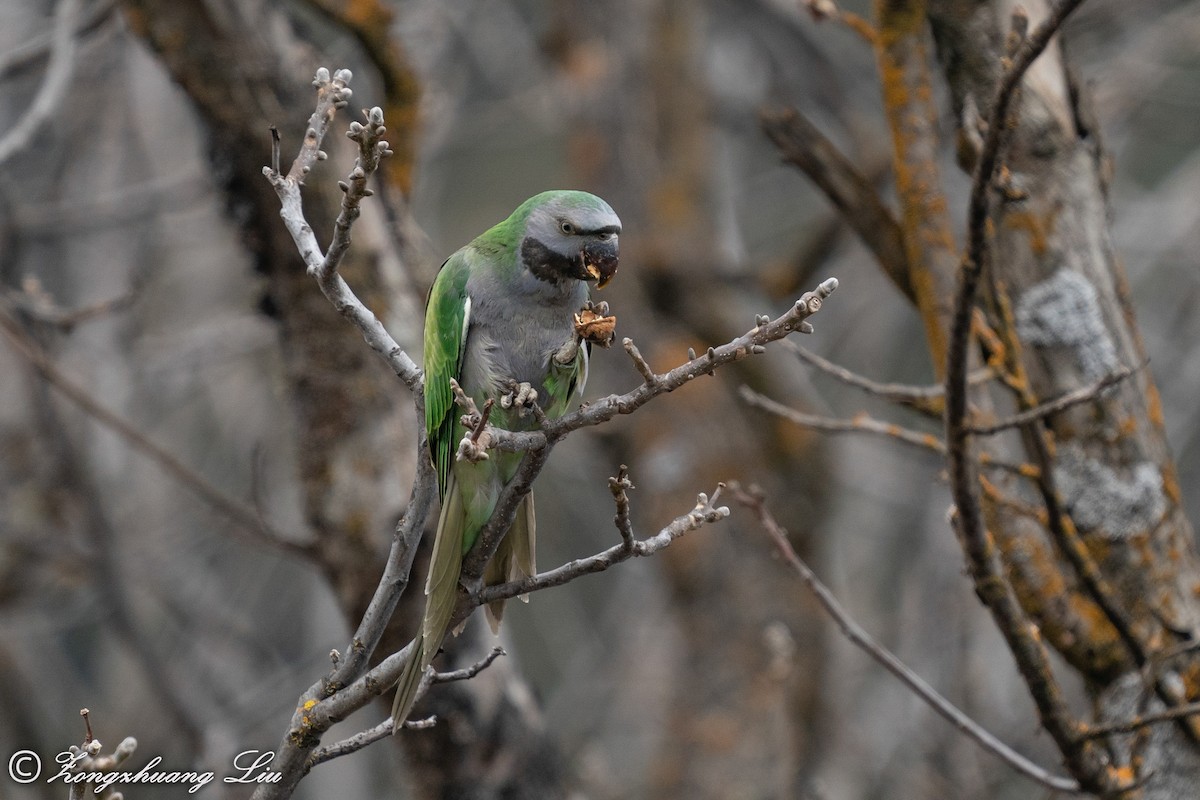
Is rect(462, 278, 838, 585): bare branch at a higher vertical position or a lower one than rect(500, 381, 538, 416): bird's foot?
lower

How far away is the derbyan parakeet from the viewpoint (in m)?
2.91

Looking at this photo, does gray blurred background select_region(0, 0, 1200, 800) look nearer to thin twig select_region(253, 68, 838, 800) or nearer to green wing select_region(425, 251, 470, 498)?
green wing select_region(425, 251, 470, 498)

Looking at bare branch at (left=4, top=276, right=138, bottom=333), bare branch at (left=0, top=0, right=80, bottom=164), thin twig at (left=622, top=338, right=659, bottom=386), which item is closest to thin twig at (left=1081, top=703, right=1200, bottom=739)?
thin twig at (left=622, top=338, right=659, bottom=386)

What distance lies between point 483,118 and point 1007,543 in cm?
755

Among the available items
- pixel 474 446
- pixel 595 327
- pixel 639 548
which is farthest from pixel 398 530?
pixel 595 327

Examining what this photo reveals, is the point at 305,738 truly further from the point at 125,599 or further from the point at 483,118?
the point at 483,118

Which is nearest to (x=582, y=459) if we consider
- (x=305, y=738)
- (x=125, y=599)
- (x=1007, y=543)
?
(x=125, y=599)

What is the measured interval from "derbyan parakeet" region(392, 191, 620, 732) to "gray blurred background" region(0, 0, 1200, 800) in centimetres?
144

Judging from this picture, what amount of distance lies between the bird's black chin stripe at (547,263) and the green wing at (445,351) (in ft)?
0.71

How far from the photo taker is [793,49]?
26.7 ft

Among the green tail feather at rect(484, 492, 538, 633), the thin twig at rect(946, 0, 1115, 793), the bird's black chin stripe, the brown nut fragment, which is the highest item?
the bird's black chin stripe

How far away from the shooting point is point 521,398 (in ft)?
8.55

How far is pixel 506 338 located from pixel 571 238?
1.17ft

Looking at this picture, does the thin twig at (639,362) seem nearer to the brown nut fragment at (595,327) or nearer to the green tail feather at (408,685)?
the brown nut fragment at (595,327)
